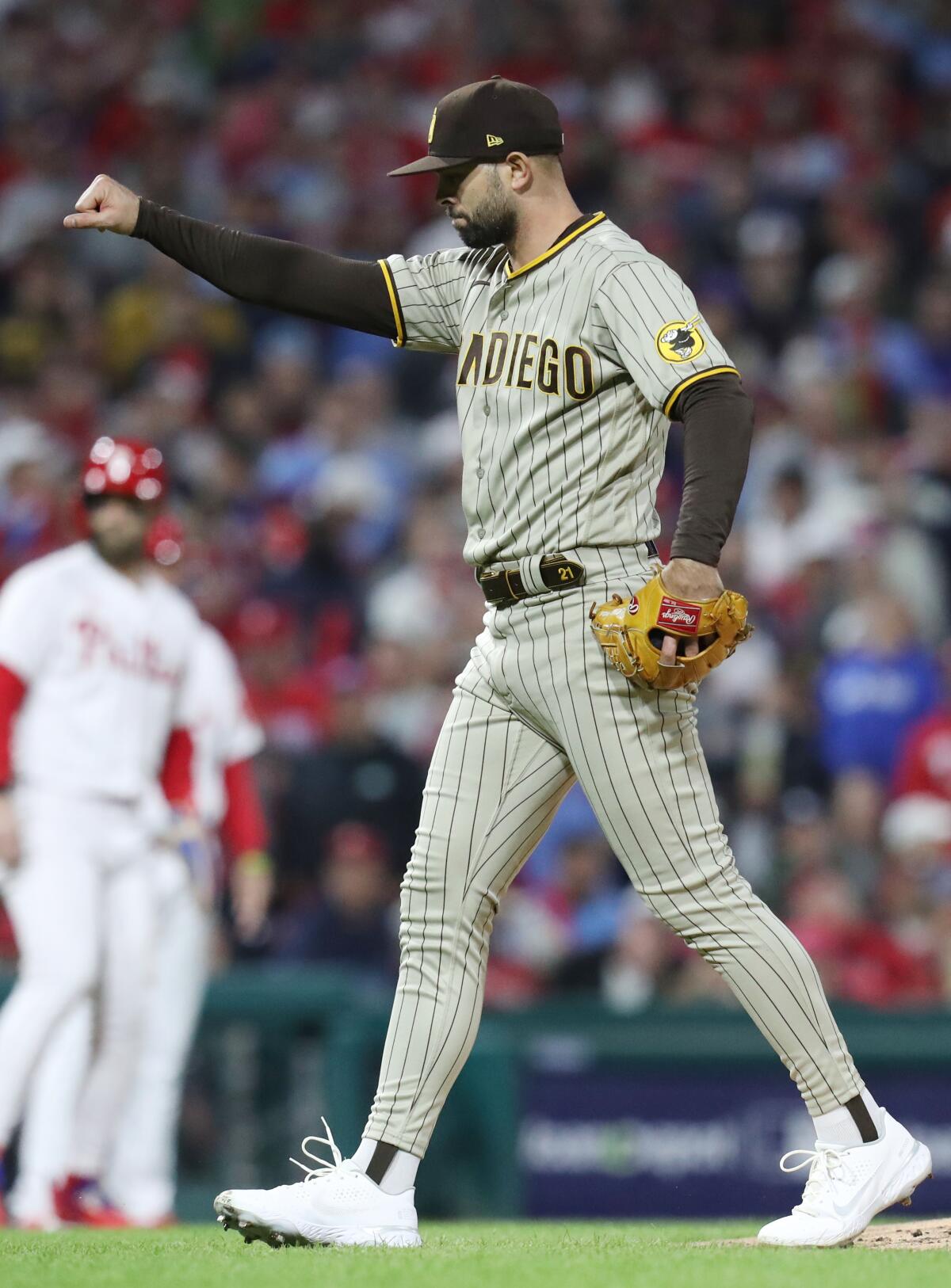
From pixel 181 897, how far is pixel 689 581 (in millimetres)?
3368

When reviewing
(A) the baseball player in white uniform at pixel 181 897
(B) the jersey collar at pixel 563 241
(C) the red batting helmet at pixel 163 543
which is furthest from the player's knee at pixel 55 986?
(B) the jersey collar at pixel 563 241

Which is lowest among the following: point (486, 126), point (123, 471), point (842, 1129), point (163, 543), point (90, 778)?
point (842, 1129)

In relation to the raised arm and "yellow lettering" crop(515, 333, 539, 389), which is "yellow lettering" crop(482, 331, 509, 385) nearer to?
"yellow lettering" crop(515, 333, 539, 389)

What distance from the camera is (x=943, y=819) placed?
8.12 meters

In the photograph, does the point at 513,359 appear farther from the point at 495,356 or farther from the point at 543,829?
the point at 543,829

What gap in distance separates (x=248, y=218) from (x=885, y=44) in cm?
381

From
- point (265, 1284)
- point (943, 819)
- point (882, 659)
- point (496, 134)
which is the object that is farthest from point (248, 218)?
point (265, 1284)

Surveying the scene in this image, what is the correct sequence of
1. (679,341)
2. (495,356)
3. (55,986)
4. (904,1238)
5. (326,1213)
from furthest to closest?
(55,986) < (904,1238) < (495,356) < (326,1213) < (679,341)

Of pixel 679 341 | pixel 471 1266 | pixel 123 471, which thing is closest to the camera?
pixel 471 1266

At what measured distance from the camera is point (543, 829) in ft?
12.5

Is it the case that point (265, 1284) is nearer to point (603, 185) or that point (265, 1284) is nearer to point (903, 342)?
point (903, 342)

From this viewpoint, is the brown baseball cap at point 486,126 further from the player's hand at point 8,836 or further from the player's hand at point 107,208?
the player's hand at point 8,836

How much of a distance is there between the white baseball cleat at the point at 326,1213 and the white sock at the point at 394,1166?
0.01 m

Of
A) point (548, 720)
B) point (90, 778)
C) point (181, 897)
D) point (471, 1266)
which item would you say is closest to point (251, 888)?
point (181, 897)
